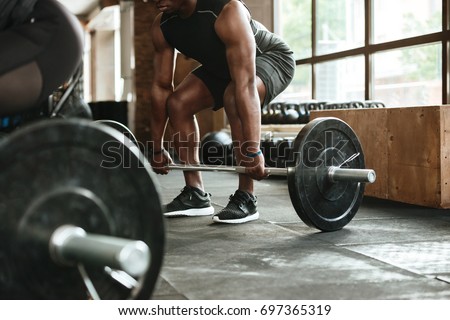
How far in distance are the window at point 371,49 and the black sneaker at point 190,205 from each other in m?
3.06

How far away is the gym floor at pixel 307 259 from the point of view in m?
1.62

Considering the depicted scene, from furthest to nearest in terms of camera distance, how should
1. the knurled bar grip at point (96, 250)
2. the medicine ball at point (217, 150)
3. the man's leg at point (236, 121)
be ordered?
the medicine ball at point (217, 150), the man's leg at point (236, 121), the knurled bar grip at point (96, 250)

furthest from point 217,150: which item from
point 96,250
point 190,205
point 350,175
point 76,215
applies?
point 96,250

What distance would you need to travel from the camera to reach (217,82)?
9.29ft

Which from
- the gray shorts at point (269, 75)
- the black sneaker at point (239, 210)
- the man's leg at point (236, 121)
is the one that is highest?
the gray shorts at point (269, 75)

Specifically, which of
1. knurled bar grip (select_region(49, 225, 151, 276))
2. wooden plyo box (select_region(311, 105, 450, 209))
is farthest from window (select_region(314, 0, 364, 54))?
knurled bar grip (select_region(49, 225, 151, 276))

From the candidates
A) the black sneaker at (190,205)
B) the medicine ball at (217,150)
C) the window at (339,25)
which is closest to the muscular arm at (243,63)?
the black sneaker at (190,205)

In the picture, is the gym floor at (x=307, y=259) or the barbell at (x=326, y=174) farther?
the barbell at (x=326, y=174)

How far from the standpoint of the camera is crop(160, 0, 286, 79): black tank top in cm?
259

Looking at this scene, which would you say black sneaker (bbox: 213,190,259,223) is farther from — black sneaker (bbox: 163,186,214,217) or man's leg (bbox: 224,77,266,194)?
black sneaker (bbox: 163,186,214,217)

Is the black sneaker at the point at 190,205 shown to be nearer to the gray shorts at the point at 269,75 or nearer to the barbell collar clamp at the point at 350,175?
the gray shorts at the point at 269,75

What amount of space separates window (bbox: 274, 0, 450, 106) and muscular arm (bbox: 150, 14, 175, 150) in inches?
126

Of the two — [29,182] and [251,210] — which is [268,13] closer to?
[251,210]
